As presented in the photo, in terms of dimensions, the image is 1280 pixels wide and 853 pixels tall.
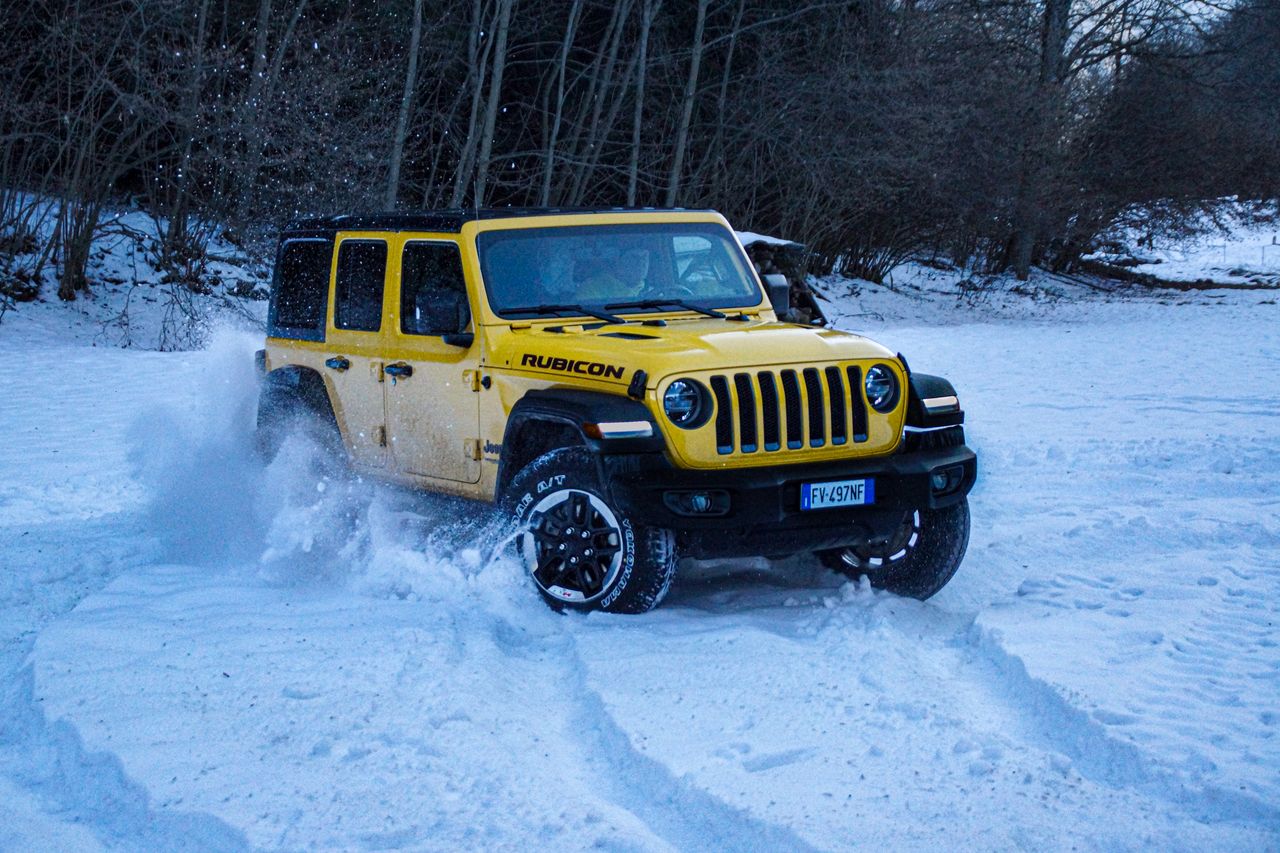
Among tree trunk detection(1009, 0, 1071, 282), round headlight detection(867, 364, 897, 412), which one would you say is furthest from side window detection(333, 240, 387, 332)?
tree trunk detection(1009, 0, 1071, 282)

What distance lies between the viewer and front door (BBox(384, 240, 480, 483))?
6.63 m

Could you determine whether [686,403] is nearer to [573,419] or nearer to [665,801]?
[573,419]

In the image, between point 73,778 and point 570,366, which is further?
point 570,366

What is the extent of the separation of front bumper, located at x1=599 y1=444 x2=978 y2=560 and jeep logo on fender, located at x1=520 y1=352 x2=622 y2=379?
0.42 meters

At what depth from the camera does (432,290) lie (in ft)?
22.6

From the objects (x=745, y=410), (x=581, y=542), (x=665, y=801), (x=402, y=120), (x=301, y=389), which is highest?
(x=402, y=120)

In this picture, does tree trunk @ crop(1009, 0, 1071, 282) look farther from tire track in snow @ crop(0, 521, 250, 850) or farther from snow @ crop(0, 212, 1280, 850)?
tire track in snow @ crop(0, 521, 250, 850)

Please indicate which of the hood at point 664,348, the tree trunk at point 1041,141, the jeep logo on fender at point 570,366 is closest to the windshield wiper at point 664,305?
the hood at point 664,348

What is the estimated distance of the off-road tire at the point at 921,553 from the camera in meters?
6.34

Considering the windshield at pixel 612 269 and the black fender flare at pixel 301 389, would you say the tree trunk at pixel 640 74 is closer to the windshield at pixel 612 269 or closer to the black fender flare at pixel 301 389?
the black fender flare at pixel 301 389

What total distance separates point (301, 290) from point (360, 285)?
0.71 metres

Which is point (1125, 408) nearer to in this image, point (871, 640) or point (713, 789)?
point (871, 640)

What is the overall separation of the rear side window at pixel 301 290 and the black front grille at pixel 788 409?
288cm

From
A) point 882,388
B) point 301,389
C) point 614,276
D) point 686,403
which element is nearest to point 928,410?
point 882,388
